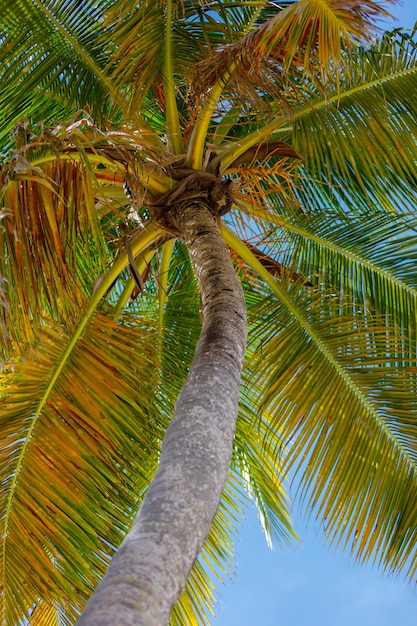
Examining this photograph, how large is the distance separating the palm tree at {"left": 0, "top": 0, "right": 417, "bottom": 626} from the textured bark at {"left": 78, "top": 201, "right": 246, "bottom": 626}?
5cm

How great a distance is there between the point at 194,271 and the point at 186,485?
2.11 m

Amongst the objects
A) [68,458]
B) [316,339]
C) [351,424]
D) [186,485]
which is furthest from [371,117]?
[186,485]

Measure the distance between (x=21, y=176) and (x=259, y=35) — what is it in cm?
140

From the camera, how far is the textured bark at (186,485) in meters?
1.67

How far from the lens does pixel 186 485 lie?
2158mm

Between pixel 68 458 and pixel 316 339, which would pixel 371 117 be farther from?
pixel 68 458

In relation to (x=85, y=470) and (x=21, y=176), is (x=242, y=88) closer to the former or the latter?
(x=21, y=176)

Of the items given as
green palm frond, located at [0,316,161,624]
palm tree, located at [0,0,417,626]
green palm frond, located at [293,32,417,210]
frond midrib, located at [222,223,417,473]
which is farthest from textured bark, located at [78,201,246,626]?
green palm frond, located at [293,32,417,210]

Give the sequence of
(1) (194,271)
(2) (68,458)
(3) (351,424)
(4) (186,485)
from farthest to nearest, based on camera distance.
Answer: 1. (3) (351,424)
2. (2) (68,458)
3. (1) (194,271)
4. (4) (186,485)

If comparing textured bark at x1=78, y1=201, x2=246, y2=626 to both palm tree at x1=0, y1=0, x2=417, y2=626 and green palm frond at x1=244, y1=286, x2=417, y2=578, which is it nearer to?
palm tree at x1=0, y1=0, x2=417, y2=626

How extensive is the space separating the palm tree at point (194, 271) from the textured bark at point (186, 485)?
1.9 inches

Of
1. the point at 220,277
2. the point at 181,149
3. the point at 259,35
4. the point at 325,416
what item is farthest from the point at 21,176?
the point at 325,416

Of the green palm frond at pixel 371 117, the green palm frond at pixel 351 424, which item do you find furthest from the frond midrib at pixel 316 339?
the green palm frond at pixel 371 117

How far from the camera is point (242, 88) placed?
4168 millimetres
